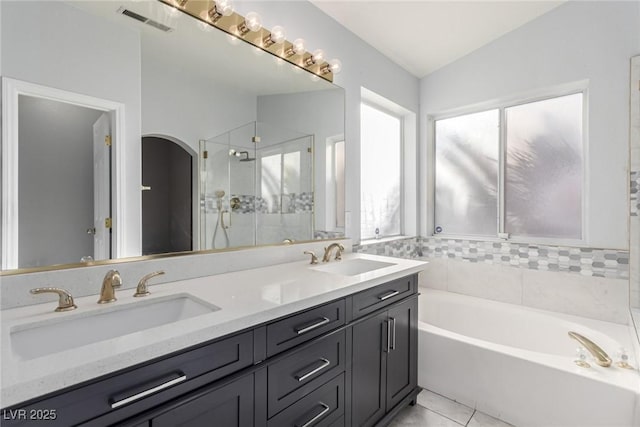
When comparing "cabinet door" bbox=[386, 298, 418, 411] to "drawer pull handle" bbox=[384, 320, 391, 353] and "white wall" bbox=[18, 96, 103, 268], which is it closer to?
"drawer pull handle" bbox=[384, 320, 391, 353]

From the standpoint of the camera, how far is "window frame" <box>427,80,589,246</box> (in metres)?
2.37

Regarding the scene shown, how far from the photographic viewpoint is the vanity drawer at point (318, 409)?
112 cm

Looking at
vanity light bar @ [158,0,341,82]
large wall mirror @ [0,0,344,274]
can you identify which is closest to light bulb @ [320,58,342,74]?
vanity light bar @ [158,0,341,82]

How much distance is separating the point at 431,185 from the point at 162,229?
8.71 feet

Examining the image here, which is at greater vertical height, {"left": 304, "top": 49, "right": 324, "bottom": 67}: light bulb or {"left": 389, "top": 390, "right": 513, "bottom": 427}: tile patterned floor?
{"left": 304, "top": 49, "right": 324, "bottom": 67}: light bulb

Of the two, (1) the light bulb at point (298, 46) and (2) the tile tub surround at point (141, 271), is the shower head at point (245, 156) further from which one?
(1) the light bulb at point (298, 46)

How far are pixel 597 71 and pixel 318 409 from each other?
2.81m

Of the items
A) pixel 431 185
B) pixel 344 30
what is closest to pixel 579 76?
pixel 431 185

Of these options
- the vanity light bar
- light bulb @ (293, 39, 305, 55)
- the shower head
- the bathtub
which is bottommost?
the bathtub

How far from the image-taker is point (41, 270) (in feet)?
3.54

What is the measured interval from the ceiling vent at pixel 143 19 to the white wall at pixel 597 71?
260 cm

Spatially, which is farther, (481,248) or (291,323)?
(481,248)

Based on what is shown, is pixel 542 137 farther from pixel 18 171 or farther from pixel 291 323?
pixel 18 171

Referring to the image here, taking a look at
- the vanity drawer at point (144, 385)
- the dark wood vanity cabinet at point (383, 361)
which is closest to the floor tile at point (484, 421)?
the dark wood vanity cabinet at point (383, 361)
